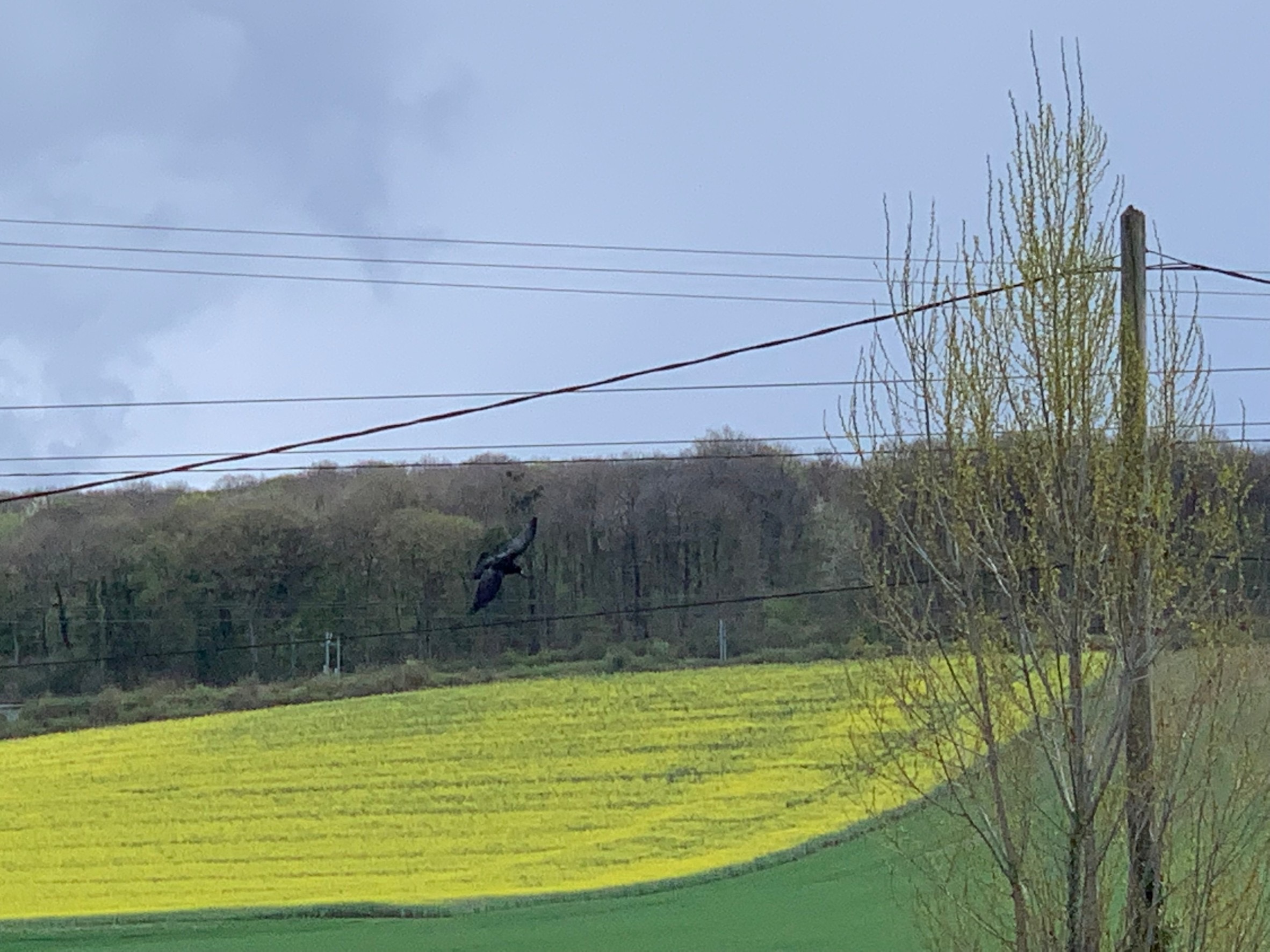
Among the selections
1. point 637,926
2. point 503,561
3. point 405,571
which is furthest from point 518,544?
point 637,926

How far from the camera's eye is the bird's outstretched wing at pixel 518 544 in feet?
74.0

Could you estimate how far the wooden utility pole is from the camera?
6168mm

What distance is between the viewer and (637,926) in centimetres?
1292

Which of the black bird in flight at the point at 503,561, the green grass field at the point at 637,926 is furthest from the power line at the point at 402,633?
the green grass field at the point at 637,926

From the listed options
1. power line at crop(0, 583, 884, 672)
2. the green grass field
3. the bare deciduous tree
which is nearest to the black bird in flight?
power line at crop(0, 583, 884, 672)

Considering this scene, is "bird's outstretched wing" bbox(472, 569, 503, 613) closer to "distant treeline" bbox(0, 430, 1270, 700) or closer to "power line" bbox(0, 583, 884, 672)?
"distant treeline" bbox(0, 430, 1270, 700)

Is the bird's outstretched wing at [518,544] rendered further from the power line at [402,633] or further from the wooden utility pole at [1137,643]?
the wooden utility pole at [1137,643]

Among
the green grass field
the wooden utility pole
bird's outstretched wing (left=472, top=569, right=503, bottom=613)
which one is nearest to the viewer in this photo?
the wooden utility pole

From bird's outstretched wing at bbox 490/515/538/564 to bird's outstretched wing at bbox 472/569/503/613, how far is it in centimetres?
22

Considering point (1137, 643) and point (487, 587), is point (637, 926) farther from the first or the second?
point (487, 587)

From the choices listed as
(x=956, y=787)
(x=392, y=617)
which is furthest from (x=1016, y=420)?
(x=392, y=617)

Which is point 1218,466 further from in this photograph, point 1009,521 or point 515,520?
point 515,520

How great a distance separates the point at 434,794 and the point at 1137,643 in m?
13.9

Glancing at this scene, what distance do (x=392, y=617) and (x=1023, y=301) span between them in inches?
716
